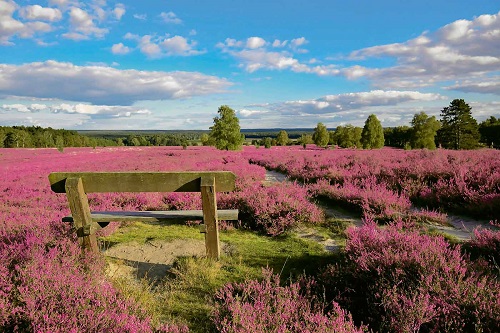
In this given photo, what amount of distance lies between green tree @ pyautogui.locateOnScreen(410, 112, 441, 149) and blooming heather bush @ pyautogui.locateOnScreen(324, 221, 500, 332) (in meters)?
53.3

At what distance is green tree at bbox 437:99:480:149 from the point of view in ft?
153

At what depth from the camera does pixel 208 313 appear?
2.97 metres

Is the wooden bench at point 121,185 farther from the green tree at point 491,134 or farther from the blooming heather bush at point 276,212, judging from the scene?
the green tree at point 491,134

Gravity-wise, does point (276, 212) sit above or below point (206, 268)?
above

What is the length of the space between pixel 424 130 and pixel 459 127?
477 cm

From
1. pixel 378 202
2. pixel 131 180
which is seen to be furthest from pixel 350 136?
pixel 131 180

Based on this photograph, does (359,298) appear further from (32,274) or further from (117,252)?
(117,252)

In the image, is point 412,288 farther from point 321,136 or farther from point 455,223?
point 321,136

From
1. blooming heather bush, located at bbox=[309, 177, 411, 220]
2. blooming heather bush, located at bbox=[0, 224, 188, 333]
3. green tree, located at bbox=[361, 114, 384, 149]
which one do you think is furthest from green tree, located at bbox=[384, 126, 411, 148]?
blooming heather bush, located at bbox=[0, 224, 188, 333]

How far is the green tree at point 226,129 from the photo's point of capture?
1647 inches

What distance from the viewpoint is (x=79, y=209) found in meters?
3.95

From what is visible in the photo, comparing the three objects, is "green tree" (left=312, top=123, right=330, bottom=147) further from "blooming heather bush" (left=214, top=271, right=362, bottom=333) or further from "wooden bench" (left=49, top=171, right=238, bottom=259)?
"blooming heather bush" (left=214, top=271, right=362, bottom=333)

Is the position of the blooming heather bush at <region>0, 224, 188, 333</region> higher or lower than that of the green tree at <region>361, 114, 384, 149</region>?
lower

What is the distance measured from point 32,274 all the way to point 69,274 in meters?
0.30
